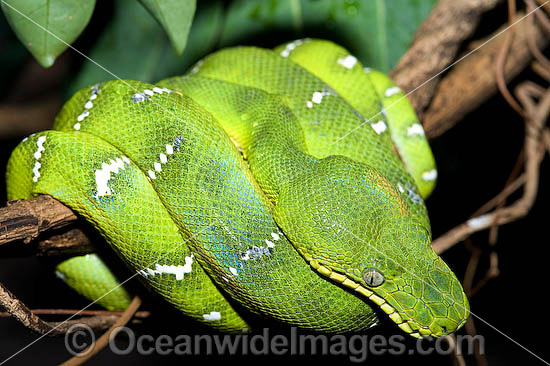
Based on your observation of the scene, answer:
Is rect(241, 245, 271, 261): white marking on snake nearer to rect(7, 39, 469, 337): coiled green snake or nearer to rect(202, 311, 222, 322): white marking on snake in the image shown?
rect(7, 39, 469, 337): coiled green snake

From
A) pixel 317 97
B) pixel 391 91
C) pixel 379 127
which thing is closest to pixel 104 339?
pixel 317 97

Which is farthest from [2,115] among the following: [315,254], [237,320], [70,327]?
[315,254]

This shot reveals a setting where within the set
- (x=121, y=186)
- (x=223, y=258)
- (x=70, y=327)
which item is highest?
(x=121, y=186)

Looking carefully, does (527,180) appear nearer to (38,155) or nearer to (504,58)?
(504,58)

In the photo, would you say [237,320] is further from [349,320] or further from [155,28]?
[155,28]

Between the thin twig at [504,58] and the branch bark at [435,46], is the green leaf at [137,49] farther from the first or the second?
the thin twig at [504,58]
